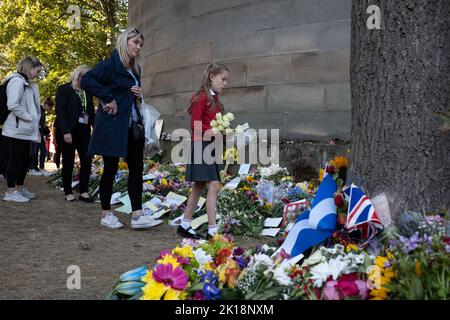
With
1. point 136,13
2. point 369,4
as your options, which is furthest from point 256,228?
point 136,13

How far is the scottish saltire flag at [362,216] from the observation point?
269cm

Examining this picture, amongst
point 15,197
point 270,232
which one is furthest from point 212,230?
point 15,197

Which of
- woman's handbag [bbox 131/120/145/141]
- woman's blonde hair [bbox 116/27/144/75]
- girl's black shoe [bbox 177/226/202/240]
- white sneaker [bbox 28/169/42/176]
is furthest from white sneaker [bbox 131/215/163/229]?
white sneaker [bbox 28/169/42/176]

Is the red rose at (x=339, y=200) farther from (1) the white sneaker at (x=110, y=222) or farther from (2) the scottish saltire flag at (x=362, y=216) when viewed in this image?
(1) the white sneaker at (x=110, y=222)

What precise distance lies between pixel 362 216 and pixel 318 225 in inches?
10.7

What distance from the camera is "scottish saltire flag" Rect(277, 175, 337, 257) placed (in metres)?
2.86

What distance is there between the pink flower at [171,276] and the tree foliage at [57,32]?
69.3 feet

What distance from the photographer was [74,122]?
6.99 metres

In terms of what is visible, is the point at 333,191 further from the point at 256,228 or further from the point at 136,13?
the point at 136,13

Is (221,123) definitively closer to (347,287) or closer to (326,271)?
(326,271)

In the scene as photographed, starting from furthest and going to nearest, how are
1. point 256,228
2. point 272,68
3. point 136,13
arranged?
point 136,13, point 272,68, point 256,228

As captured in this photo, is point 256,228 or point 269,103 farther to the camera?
point 269,103
